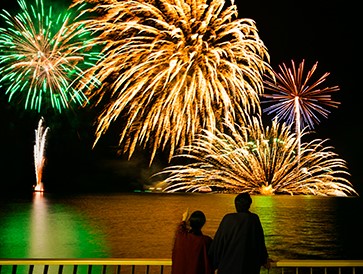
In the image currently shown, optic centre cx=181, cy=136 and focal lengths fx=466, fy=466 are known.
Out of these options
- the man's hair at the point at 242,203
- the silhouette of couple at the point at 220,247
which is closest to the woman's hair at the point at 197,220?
the silhouette of couple at the point at 220,247

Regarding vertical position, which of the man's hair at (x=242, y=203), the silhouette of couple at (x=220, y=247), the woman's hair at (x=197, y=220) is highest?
the man's hair at (x=242, y=203)

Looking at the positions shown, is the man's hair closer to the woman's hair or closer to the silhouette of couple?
the silhouette of couple

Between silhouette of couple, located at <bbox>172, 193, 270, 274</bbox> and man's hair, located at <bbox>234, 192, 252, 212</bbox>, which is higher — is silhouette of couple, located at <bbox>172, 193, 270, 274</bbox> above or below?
below

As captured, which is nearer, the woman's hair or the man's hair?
the woman's hair

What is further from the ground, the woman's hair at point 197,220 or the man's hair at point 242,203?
the man's hair at point 242,203

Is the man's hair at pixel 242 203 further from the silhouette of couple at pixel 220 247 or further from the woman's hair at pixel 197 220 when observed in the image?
the woman's hair at pixel 197 220

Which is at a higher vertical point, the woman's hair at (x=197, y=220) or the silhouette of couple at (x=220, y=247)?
the woman's hair at (x=197, y=220)

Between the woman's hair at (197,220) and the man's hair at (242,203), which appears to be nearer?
the woman's hair at (197,220)

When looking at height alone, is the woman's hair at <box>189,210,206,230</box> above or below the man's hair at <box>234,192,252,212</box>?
below

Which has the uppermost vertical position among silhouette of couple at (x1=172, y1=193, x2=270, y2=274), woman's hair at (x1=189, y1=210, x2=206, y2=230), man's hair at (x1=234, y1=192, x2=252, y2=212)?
man's hair at (x1=234, y1=192, x2=252, y2=212)

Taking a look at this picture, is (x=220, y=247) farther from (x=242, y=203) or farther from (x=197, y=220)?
(x=242, y=203)

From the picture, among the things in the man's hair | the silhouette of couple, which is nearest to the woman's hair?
the silhouette of couple

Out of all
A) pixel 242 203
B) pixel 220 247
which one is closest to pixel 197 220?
pixel 220 247

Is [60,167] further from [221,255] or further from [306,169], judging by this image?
[221,255]
